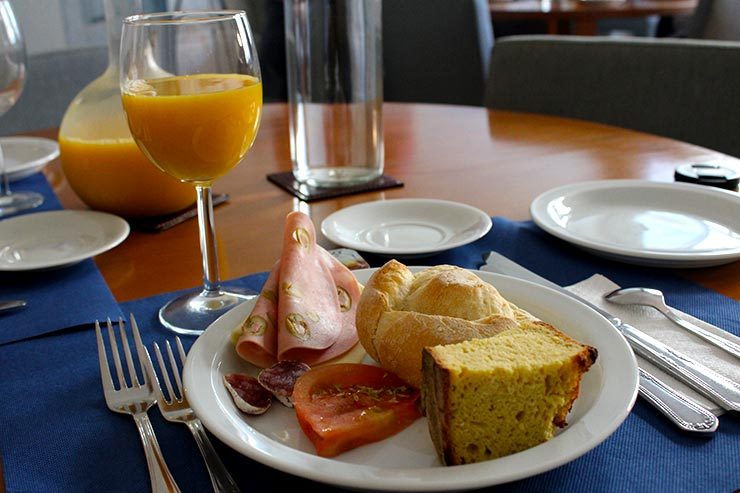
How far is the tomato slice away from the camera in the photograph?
500 millimetres

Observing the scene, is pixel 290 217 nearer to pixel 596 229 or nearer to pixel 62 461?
pixel 62 461

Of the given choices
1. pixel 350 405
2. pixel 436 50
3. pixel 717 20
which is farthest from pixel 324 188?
pixel 717 20

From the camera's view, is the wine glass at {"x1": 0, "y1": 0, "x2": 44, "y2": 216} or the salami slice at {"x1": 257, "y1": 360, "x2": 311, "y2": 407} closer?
the salami slice at {"x1": 257, "y1": 360, "x2": 311, "y2": 407}

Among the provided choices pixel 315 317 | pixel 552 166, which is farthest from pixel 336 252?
pixel 552 166

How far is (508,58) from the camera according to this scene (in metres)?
1.89

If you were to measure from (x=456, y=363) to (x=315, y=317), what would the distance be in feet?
0.66

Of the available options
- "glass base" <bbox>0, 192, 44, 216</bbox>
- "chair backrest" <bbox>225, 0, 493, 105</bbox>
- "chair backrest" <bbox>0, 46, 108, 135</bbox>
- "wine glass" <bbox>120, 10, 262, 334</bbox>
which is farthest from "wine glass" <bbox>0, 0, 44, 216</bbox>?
"chair backrest" <bbox>225, 0, 493, 105</bbox>

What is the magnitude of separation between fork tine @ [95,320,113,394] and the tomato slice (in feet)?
0.56

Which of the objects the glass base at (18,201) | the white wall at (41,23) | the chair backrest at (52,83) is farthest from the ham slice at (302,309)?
the white wall at (41,23)

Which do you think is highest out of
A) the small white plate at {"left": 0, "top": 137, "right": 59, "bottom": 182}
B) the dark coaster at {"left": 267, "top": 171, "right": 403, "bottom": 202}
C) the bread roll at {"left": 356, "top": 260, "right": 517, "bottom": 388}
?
the bread roll at {"left": 356, "top": 260, "right": 517, "bottom": 388}

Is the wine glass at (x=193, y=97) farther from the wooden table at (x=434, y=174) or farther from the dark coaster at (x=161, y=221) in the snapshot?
the dark coaster at (x=161, y=221)

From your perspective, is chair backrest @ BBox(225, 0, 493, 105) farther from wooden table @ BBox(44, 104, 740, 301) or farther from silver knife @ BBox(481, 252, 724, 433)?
silver knife @ BBox(481, 252, 724, 433)

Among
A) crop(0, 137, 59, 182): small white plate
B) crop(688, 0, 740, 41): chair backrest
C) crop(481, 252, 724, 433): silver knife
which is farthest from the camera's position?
crop(688, 0, 740, 41): chair backrest

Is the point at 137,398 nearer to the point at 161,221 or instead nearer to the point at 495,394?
the point at 495,394
